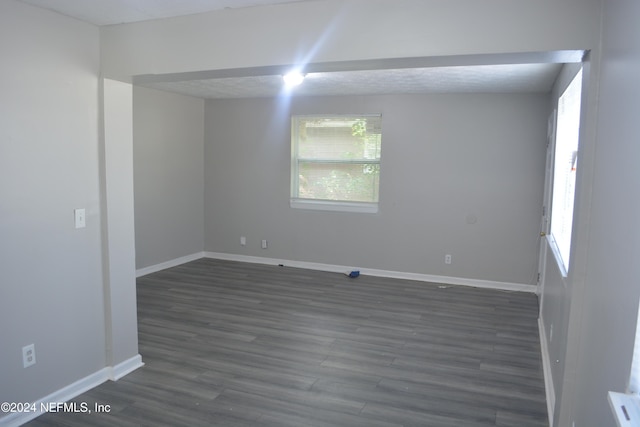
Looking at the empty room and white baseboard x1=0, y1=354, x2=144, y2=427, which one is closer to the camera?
the empty room

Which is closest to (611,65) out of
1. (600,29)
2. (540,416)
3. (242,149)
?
(600,29)

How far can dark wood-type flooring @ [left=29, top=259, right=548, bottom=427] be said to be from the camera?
2760 mm

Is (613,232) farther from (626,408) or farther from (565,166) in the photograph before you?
(565,166)

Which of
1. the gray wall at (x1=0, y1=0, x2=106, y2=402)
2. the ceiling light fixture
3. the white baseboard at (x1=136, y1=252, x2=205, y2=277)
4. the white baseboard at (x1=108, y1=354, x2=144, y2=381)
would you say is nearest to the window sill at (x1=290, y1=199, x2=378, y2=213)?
the white baseboard at (x1=136, y1=252, x2=205, y2=277)

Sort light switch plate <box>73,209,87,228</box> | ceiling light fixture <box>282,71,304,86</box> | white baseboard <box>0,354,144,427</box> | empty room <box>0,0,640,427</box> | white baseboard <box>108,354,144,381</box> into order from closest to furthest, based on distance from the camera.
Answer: empty room <box>0,0,640,427</box> → white baseboard <box>0,354,144,427</box> → light switch plate <box>73,209,87,228</box> → white baseboard <box>108,354,144,381</box> → ceiling light fixture <box>282,71,304,86</box>

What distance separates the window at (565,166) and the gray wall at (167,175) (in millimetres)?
4522

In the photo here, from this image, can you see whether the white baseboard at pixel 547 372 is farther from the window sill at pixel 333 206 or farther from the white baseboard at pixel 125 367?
the white baseboard at pixel 125 367

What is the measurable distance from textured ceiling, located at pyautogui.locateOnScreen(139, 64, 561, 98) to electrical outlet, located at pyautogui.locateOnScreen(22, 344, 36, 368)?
2169 millimetres

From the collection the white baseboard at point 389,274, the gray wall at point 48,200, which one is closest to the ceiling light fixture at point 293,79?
the gray wall at point 48,200

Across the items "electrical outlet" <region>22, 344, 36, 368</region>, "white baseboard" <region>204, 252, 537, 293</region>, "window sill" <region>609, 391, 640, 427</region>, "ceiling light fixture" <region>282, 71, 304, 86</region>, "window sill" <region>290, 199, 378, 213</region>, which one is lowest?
"white baseboard" <region>204, 252, 537, 293</region>

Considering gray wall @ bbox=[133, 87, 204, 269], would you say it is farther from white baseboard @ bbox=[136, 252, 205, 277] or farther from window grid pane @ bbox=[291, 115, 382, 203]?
window grid pane @ bbox=[291, 115, 382, 203]

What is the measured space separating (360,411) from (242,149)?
181 inches

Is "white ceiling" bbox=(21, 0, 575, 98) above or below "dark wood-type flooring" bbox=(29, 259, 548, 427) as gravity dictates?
above

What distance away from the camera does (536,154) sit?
5.30 meters
